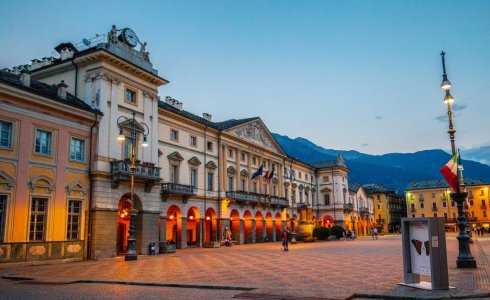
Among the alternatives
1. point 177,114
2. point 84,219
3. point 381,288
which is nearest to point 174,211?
point 177,114

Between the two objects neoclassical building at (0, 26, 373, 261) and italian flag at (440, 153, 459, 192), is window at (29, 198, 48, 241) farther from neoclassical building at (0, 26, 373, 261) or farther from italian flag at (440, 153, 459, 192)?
italian flag at (440, 153, 459, 192)

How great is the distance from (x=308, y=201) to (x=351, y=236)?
1417 centimetres

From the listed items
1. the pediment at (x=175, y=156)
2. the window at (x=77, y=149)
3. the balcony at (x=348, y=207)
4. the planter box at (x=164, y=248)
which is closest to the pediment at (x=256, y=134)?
the pediment at (x=175, y=156)

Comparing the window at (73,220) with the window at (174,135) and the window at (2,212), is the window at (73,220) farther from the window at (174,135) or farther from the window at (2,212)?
the window at (174,135)

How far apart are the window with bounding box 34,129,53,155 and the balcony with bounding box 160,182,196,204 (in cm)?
1428

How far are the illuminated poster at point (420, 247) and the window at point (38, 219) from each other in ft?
69.0

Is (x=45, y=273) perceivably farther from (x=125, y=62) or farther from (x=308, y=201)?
(x=308, y=201)

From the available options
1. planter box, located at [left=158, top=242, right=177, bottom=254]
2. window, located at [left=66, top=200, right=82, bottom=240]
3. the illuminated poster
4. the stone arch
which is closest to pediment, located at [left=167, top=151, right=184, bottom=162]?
the stone arch

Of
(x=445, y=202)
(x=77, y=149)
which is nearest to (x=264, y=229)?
(x=77, y=149)

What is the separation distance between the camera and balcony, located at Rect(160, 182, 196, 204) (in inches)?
1588

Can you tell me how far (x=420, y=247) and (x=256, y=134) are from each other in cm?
4807

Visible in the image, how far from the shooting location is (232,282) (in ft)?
49.6

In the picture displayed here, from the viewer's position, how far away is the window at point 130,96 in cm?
3372

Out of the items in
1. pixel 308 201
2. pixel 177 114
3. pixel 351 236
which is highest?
pixel 177 114
